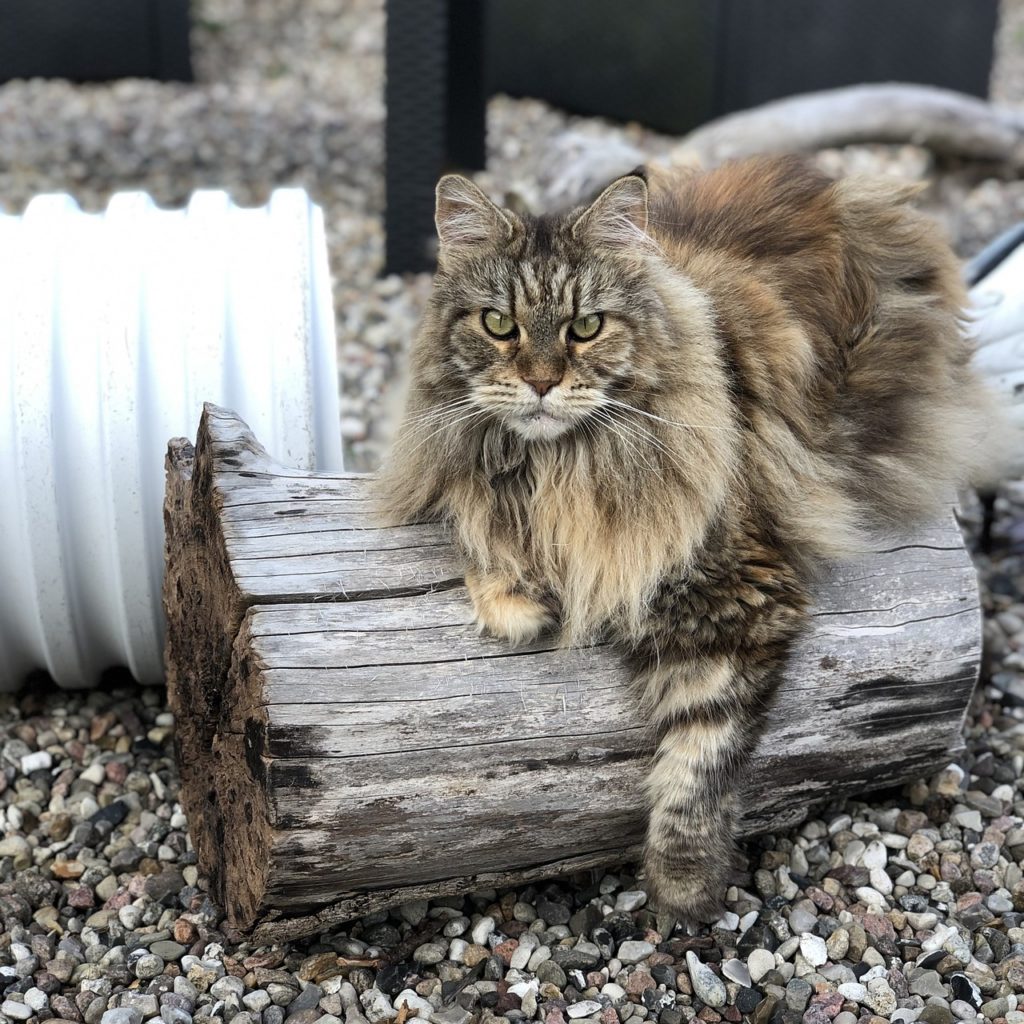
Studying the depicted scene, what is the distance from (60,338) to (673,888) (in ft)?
5.59

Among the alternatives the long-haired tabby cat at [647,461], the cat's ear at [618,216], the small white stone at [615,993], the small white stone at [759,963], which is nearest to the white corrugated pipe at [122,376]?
the long-haired tabby cat at [647,461]

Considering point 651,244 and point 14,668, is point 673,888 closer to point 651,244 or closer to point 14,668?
point 651,244

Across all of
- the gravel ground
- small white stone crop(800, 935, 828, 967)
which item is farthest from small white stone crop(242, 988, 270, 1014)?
small white stone crop(800, 935, 828, 967)

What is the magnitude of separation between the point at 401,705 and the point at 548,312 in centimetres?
71

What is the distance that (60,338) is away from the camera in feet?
8.68

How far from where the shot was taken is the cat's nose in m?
2.05

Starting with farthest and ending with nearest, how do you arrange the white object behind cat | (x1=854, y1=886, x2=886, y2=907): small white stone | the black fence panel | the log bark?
the black fence panel
the log bark
the white object behind cat
(x1=854, y1=886, x2=886, y2=907): small white stone

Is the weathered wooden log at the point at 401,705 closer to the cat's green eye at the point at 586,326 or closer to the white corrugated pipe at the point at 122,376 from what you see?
the white corrugated pipe at the point at 122,376

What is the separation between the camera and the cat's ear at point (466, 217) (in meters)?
2.15

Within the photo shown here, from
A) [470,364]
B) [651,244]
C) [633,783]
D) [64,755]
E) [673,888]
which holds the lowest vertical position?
[64,755]

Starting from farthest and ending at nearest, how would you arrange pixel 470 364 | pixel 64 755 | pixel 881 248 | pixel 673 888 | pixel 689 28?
pixel 689 28
pixel 64 755
pixel 881 248
pixel 673 888
pixel 470 364

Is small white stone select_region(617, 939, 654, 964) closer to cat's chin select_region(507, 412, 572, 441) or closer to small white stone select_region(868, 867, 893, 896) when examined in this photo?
small white stone select_region(868, 867, 893, 896)

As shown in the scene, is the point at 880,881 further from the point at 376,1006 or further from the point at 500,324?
the point at 500,324

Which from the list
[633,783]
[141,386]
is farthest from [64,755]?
[633,783]
